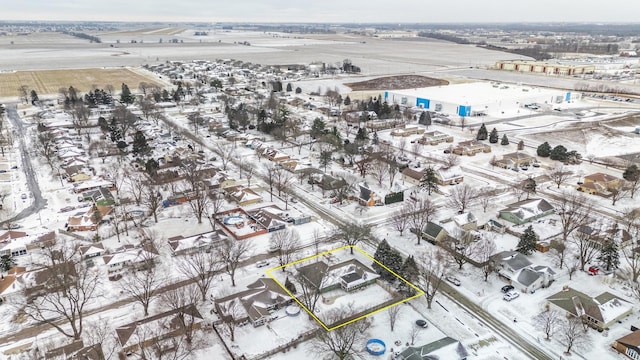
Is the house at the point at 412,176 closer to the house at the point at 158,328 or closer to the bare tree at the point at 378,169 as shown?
the bare tree at the point at 378,169

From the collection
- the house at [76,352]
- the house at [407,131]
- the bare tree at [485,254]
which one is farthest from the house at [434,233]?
the house at [407,131]

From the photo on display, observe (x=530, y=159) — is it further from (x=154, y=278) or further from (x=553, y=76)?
(x=553, y=76)

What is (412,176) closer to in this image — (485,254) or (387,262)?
(485,254)

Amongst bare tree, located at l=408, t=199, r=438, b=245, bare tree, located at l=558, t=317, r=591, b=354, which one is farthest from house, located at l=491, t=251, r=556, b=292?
bare tree, located at l=408, t=199, r=438, b=245

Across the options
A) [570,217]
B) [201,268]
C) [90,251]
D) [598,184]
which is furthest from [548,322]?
[90,251]

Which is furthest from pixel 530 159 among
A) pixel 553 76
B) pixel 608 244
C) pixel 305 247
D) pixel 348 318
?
pixel 553 76

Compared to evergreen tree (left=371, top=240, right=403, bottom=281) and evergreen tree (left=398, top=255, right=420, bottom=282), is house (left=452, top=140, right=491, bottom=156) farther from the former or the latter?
evergreen tree (left=398, top=255, right=420, bottom=282)
